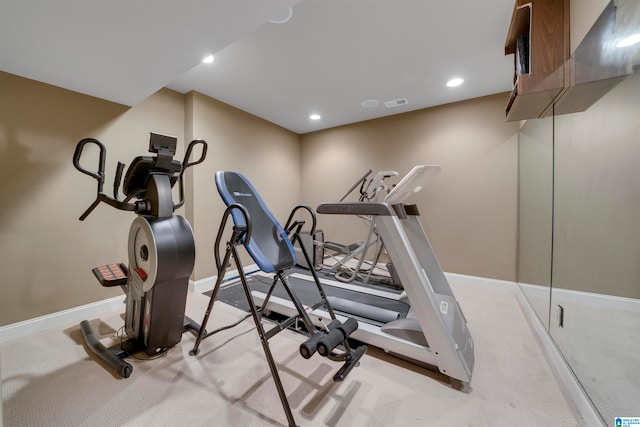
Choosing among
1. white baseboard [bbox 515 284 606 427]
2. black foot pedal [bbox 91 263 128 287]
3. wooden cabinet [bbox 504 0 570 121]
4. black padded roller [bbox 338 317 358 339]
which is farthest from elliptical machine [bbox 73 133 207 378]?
white baseboard [bbox 515 284 606 427]

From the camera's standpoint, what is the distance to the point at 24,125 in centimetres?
222

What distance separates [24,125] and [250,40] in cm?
204

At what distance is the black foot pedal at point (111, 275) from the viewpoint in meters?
2.08

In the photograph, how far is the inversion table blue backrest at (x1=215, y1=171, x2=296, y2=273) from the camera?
1.72 meters

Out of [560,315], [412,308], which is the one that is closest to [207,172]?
[412,308]

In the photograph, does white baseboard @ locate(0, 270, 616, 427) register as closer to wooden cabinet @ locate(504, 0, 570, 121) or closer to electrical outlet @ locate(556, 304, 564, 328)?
electrical outlet @ locate(556, 304, 564, 328)

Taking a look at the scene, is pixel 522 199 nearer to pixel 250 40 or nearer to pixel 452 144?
pixel 452 144

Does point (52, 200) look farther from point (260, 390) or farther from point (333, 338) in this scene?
point (333, 338)

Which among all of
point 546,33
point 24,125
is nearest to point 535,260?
point 546,33

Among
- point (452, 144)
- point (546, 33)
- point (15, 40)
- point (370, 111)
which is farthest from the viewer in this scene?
point (370, 111)

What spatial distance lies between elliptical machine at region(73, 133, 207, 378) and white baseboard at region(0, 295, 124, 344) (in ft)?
2.00

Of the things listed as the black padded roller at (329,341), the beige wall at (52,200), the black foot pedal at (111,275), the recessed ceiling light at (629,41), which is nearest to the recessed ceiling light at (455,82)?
the recessed ceiling light at (629,41)

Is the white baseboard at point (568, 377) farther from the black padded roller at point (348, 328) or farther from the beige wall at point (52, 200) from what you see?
the beige wall at point (52, 200)

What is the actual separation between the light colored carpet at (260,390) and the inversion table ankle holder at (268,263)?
0.61 feet
